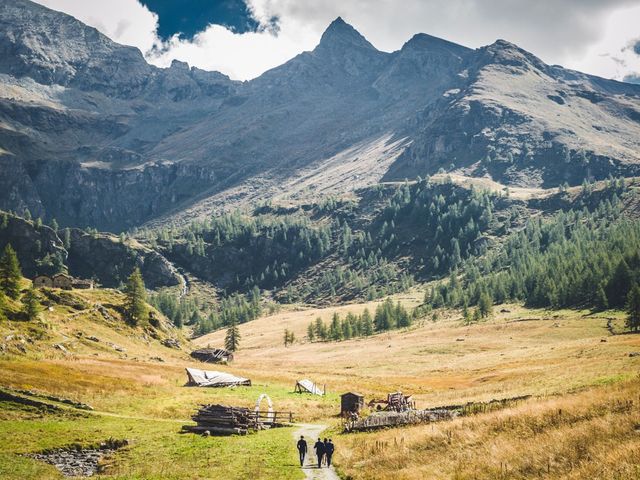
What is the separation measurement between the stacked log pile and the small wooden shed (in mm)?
10576

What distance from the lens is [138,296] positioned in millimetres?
115688

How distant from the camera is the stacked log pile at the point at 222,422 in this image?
44.0m

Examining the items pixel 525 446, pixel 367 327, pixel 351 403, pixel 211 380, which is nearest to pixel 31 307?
pixel 211 380

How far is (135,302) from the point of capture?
11656cm

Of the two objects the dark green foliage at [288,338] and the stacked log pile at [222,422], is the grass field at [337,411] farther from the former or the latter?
the dark green foliage at [288,338]

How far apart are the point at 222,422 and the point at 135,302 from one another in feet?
259

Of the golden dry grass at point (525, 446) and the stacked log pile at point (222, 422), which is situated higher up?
the golden dry grass at point (525, 446)

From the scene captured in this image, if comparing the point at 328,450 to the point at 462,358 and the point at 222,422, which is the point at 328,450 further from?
the point at 462,358

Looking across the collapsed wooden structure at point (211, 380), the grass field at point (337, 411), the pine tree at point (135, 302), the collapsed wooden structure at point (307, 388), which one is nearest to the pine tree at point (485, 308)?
the grass field at point (337, 411)

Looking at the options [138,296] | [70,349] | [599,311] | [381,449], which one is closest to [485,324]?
[599,311]

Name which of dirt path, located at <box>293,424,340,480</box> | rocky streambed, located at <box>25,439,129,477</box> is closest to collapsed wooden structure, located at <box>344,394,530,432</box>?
dirt path, located at <box>293,424,340,480</box>

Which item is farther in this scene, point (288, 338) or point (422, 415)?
point (288, 338)

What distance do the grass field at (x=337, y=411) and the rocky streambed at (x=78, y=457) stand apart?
3.19 ft

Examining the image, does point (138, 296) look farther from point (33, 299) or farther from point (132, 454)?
point (132, 454)
